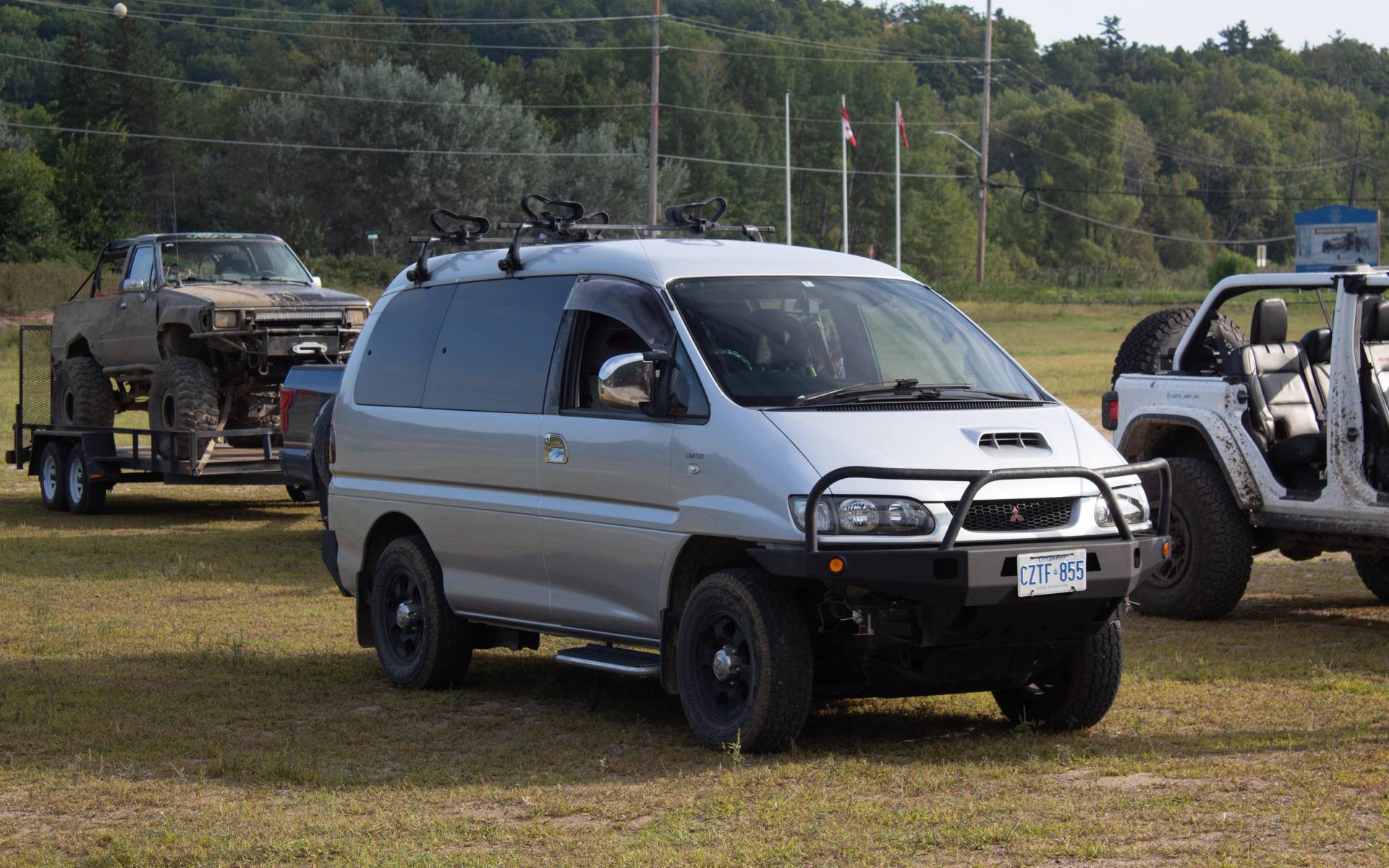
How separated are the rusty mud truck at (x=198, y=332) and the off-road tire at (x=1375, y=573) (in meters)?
9.79

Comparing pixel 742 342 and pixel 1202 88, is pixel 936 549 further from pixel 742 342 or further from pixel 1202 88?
pixel 1202 88

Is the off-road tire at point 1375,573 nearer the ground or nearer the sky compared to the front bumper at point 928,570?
nearer the ground

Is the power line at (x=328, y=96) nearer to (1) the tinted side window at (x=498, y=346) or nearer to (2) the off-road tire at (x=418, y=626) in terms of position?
(2) the off-road tire at (x=418, y=626)

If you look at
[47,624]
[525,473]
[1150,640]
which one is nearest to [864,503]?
[525,473]

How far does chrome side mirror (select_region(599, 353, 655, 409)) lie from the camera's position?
732 cm

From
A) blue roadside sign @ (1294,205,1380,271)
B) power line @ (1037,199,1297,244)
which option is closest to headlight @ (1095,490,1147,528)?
blue roadside sign @ (1294,205,1380,271)

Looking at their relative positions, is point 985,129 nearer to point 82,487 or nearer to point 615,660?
point 82,487

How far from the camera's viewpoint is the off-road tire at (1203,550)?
1066cm

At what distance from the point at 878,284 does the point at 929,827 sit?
9.71 ft

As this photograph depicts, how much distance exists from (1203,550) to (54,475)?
521 inches

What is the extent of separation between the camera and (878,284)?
26.6ft

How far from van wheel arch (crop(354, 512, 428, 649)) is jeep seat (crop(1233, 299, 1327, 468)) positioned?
16.6 feet

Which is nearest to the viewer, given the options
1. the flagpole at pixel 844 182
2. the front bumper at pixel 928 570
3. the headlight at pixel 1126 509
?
the front bumper at pixel 928 570

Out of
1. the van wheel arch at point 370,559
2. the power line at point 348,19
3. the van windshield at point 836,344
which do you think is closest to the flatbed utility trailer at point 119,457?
the van wheel arch at point 370,559
